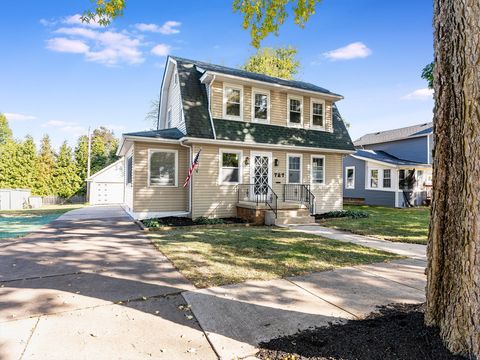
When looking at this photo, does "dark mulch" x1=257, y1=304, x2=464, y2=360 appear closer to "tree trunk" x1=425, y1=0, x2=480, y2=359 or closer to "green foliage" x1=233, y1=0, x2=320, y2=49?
"tree trunk" x1=425, y1=0, x2=480, y2=359

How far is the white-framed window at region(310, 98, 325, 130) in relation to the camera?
44.4ft

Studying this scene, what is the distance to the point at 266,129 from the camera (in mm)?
12250

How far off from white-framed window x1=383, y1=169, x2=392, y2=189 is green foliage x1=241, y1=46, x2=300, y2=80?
14197 millimetres

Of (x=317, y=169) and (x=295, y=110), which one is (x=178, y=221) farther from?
(x=295, y=110)

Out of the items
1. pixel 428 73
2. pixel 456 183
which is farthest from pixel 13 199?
pixel 428 73

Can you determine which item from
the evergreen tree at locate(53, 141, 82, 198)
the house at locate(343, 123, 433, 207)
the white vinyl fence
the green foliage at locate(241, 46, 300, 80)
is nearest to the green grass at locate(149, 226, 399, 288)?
the house at locate(343, 123, 433, 207)

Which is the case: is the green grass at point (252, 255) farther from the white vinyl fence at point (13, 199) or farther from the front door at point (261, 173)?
the white vinyl fence at point (13, 199)

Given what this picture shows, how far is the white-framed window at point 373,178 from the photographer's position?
19.7 metres

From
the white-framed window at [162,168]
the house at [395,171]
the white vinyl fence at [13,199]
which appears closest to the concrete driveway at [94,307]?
the white-framed window at [162,168]

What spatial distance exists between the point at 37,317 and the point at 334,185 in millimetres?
12999

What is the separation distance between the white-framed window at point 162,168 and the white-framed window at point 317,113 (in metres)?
7.13

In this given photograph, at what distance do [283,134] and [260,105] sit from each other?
5.70 ft

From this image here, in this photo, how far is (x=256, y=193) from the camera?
1192 cm

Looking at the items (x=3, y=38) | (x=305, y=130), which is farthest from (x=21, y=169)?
(x=305, y=130)
